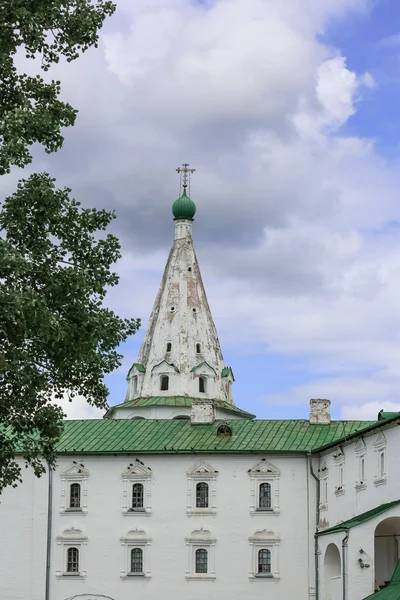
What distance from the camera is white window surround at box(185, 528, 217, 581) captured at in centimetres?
4656

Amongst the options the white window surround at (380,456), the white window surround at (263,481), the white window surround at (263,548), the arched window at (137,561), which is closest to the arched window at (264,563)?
the white window surround at (263,548)

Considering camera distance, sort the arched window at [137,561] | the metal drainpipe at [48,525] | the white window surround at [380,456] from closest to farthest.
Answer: the white window surround at [380,456] < the arched window at [137,561] < the metal drainpipe at [48,525]

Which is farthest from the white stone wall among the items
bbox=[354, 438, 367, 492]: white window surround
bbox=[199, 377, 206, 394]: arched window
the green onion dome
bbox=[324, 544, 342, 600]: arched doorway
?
the green onion dome

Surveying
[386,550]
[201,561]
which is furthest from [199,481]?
[386,550]

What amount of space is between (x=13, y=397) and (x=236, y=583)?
938 inches

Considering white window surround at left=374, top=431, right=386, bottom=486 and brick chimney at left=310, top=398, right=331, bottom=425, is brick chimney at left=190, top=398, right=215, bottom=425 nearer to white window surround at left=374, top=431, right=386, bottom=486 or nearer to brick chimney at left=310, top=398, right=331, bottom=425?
brick chimney at left=310, top=398, right=331, bottom=425

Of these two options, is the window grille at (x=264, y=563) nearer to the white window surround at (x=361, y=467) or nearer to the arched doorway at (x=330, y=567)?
the arched doorway at (x=330, y=567)

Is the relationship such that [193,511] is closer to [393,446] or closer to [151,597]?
[151,597]

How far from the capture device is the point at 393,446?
128ft

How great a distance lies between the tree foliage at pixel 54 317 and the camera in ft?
80.3

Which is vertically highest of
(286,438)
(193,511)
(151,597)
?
(286,438)

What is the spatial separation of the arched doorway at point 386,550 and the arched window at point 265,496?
6501 millimetres

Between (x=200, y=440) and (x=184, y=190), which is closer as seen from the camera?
(x=200, y=440)

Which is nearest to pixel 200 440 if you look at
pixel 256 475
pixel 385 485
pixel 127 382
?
pixel 256 475
